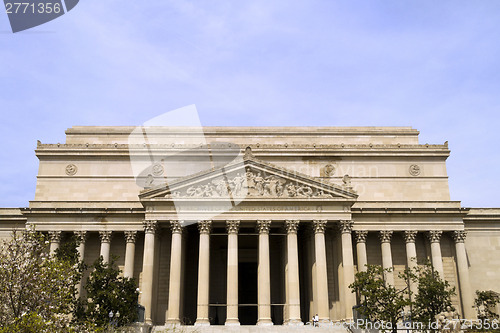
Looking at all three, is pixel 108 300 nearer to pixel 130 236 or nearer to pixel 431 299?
pixel 130 236

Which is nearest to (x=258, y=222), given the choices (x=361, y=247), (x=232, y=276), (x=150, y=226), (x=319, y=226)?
(x=232, y=276)

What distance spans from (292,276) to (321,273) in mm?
2466

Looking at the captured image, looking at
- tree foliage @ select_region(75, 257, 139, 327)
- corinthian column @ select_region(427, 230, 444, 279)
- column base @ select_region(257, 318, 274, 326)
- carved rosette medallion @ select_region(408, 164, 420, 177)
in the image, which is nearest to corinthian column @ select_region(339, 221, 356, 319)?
column base @ select_region(257, 318, 274, 326)

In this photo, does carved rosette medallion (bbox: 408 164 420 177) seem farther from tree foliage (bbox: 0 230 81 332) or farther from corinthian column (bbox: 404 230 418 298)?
tree foliage (bbox: 0 230 81 332)

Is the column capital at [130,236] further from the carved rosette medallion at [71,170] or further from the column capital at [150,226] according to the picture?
the carved rosette medallion at [71,170]

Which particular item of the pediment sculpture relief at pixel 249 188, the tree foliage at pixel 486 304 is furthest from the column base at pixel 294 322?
the tree foliage at pixel 486 304

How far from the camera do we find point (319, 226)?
4519cm

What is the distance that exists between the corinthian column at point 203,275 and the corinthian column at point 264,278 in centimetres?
433

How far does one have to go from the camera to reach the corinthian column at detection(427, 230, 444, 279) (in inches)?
1898

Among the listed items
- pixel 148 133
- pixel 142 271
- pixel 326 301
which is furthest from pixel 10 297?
pixel 148 133

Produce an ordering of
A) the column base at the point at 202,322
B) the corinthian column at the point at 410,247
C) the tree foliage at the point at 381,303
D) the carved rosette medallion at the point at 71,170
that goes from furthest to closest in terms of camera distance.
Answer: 1. the carved rosette medallion at the point at 71,170
2. the corinthian column at the point at 410,247
3. the column base at the point at 202,322
4. the tree foliage at the point at 381,303

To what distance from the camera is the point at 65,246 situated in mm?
40281

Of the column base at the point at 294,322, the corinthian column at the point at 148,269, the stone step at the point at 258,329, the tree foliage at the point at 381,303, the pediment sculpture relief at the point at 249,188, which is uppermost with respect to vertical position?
the pediment sculpture relief at the point at 249,188

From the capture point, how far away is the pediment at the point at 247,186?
4550 centimetres
